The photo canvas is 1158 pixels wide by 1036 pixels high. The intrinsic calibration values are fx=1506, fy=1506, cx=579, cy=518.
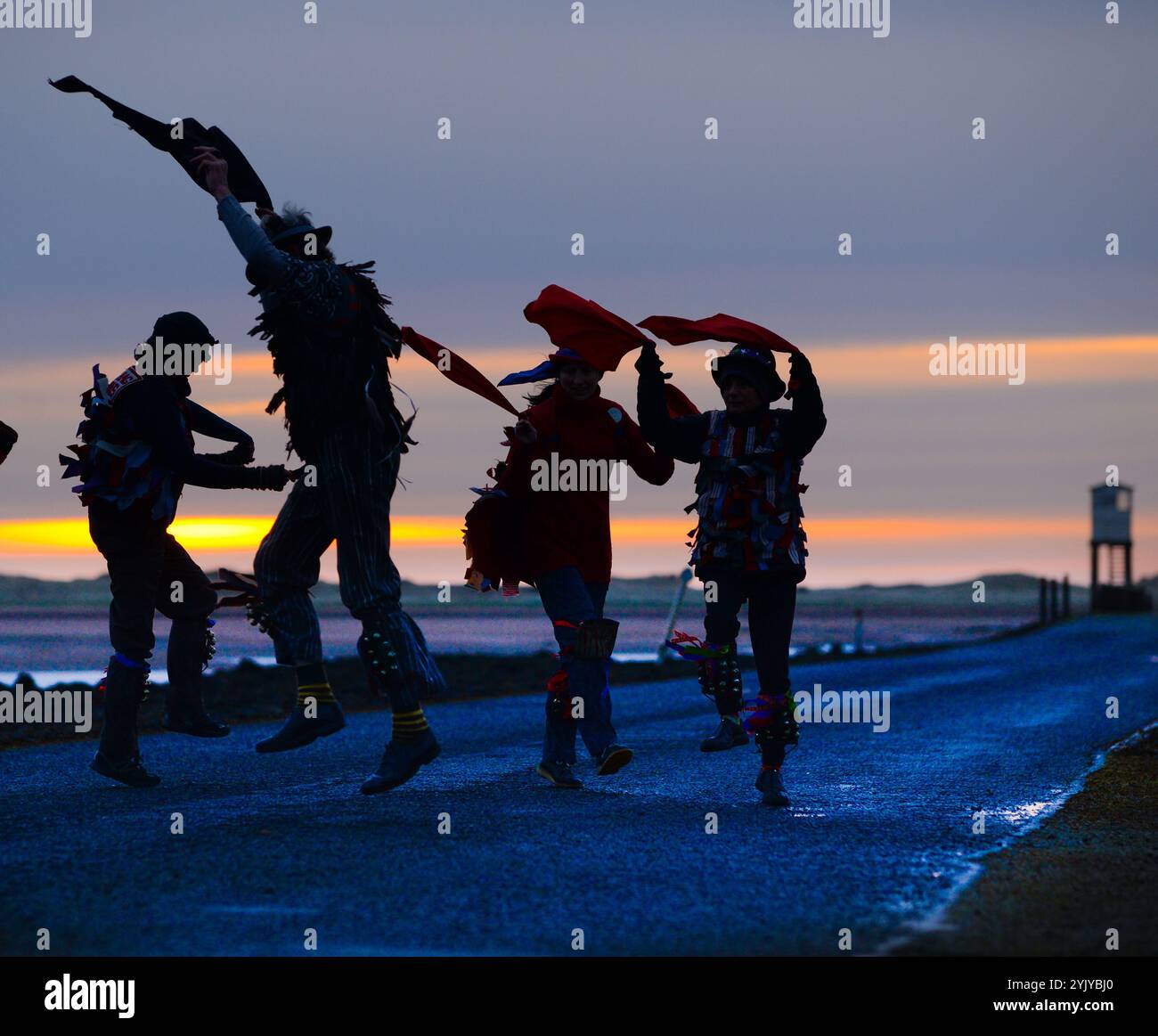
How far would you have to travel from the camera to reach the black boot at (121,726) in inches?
265

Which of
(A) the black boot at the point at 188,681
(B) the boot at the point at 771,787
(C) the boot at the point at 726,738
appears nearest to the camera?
(B) the boot at the point at 771,787

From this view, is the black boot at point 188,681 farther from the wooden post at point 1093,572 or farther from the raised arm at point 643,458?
the wooden post at point 1093,572

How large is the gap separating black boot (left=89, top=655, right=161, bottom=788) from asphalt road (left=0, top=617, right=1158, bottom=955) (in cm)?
9

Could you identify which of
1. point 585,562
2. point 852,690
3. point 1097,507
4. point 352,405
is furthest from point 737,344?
point 1097,507

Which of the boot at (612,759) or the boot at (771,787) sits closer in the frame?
the boot at (771,787)

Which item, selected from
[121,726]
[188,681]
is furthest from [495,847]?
[188,681]

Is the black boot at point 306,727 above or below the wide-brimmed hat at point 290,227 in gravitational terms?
below

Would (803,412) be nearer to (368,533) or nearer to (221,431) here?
(368,533)

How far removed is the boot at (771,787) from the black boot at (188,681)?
2.76 metres

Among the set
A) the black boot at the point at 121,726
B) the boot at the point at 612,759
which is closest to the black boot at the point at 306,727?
the black boot at the point at 121,726

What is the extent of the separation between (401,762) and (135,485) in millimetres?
1795

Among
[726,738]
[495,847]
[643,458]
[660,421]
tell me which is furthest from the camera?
[726,738]

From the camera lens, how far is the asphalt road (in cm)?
416

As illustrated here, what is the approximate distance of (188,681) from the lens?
7.72m
